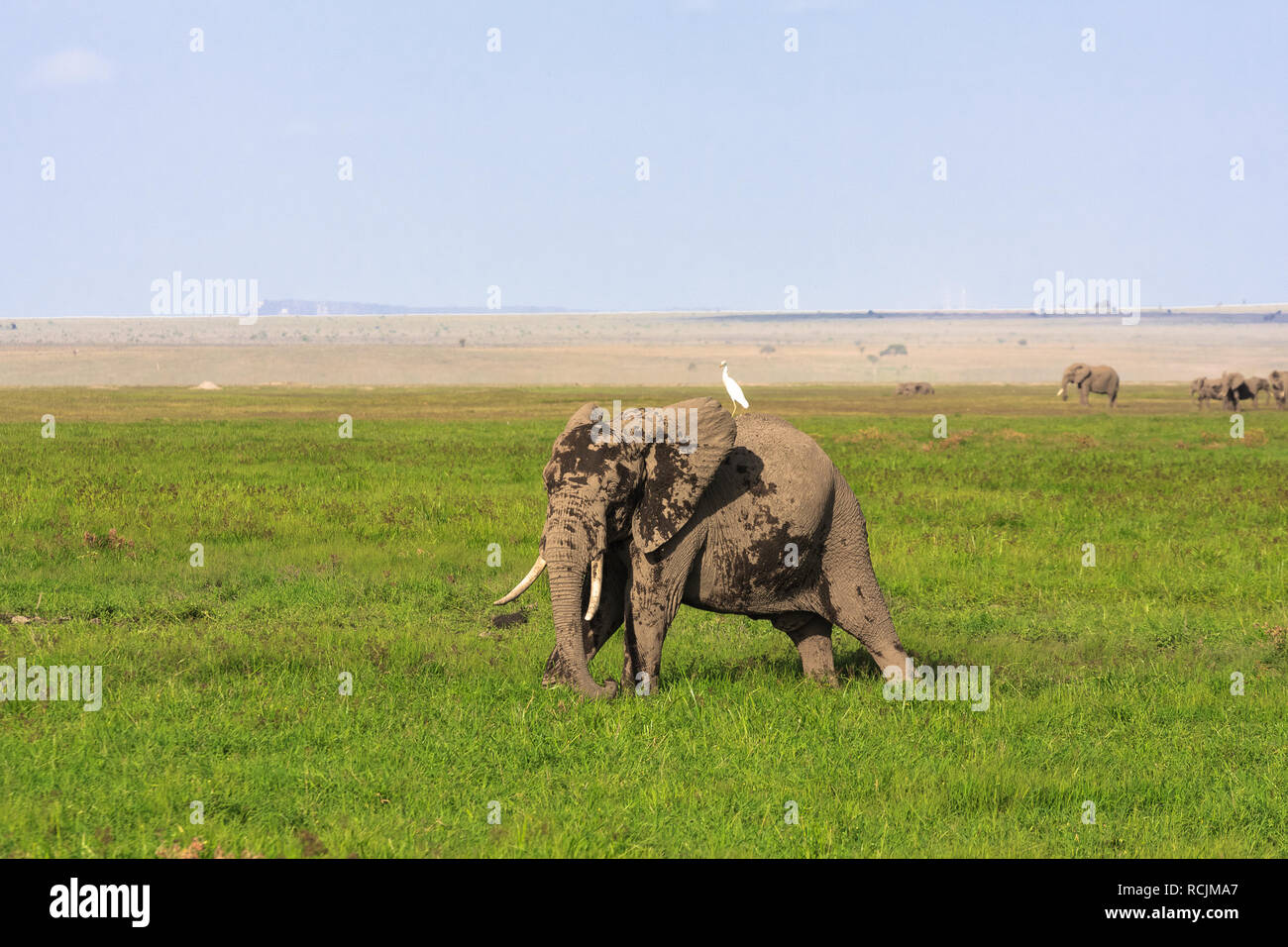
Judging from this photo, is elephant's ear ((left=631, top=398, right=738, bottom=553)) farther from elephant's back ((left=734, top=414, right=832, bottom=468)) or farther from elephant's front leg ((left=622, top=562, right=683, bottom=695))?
elephant's back ((left=734, top=414, right=832, bottom=468))

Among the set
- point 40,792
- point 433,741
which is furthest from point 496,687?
point 40,792

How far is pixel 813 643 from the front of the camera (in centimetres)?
1050

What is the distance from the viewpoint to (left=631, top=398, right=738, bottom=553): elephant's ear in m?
9.45

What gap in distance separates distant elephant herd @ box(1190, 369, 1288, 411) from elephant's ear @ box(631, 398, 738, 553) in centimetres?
5705

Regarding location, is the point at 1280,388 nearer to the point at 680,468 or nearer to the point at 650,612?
the point at 680,468

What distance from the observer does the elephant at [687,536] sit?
9320 millimetres

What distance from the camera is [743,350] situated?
188 meters

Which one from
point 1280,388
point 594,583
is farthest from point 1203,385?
point 594,583

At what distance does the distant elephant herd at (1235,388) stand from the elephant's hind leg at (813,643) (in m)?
55.9

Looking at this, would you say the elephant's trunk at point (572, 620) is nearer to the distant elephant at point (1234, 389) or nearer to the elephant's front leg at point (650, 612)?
the elephant's front leg at point (650, 612)

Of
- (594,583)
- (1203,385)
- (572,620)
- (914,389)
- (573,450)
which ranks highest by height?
(914,389)

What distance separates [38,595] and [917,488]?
16717 millimetres

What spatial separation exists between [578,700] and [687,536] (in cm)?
151

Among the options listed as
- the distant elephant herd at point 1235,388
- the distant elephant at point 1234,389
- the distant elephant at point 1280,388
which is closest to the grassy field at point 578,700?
the distant elephant at point 1234,389
